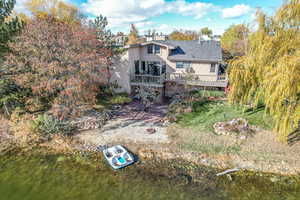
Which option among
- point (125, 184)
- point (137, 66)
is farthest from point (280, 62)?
point (137, 66)

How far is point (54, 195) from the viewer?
7.37 meters

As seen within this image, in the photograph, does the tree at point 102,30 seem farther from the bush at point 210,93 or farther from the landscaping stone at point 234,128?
the landscaping stone at point 234,128

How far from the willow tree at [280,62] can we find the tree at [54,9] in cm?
2295

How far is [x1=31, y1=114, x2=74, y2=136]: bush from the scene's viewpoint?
37.9 feet

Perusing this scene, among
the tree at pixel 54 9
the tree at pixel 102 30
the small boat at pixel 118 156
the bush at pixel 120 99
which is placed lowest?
the small boat at pixel 118 156

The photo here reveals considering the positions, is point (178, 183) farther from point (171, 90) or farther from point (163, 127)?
point (171, 90)

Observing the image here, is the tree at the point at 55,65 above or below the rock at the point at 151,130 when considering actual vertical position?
above

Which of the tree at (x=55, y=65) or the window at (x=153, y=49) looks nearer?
the tree at (x=55, y=65)

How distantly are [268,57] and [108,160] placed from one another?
996cm

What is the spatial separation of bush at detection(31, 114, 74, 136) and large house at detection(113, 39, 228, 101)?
23.2 ft

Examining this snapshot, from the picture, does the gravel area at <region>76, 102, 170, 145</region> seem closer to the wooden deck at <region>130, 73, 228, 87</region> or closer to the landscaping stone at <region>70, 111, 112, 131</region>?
the landscaping stone at <region>70, 111, 112, 131</region>

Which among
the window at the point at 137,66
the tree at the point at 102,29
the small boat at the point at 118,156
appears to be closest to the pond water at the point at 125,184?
the small boat at the point at 118,156

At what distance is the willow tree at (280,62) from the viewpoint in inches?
280

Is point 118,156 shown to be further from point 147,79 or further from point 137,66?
point 137,66
